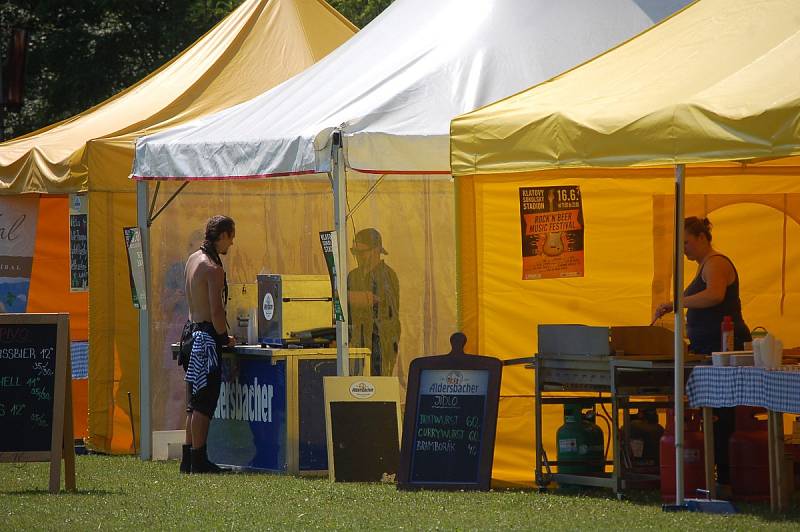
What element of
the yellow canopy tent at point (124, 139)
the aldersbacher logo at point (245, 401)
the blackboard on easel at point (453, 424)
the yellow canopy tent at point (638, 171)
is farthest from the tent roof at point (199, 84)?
the blackboard on easel at point (453, 424)

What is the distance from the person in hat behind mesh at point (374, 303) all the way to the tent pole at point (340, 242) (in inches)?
31.1

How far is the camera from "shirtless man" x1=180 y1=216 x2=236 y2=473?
10.7 m

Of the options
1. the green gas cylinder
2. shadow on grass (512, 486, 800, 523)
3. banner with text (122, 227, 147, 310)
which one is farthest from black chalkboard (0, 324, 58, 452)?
the green gas cylinder

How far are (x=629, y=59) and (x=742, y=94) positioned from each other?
1596 mm

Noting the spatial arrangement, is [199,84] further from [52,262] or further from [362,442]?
[362,442]

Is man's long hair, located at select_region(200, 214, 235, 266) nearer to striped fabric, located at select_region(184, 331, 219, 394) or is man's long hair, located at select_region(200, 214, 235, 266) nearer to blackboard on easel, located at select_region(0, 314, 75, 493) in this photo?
striped fabric, located at select_region(184, 331, 219, 394)

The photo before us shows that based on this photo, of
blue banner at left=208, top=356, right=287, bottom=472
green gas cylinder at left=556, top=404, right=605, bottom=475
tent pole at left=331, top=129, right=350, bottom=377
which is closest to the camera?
green gas cylinder at left=556, top=404, right=605, bottom=475

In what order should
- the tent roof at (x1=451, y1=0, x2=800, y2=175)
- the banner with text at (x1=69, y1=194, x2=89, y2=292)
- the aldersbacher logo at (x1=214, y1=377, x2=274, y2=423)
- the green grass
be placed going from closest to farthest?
the tent roof at (x1=451, y1=0, x2=800, y2=175) → the green grass → the aldersbacher logo at (x1=214, y1=377, x2=274, y2=423) → the banner with text at (x1=69, y1=194, x2=89, y2=292)

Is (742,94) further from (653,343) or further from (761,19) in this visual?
(653,343)

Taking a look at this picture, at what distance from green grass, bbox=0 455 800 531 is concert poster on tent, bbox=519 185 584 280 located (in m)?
1.48

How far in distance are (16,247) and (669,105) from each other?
8995 millimetres

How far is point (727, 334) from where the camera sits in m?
8.73

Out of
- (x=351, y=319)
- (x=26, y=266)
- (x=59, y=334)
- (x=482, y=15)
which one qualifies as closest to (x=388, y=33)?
(x=482, y=15)

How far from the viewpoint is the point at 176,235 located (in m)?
12.3
